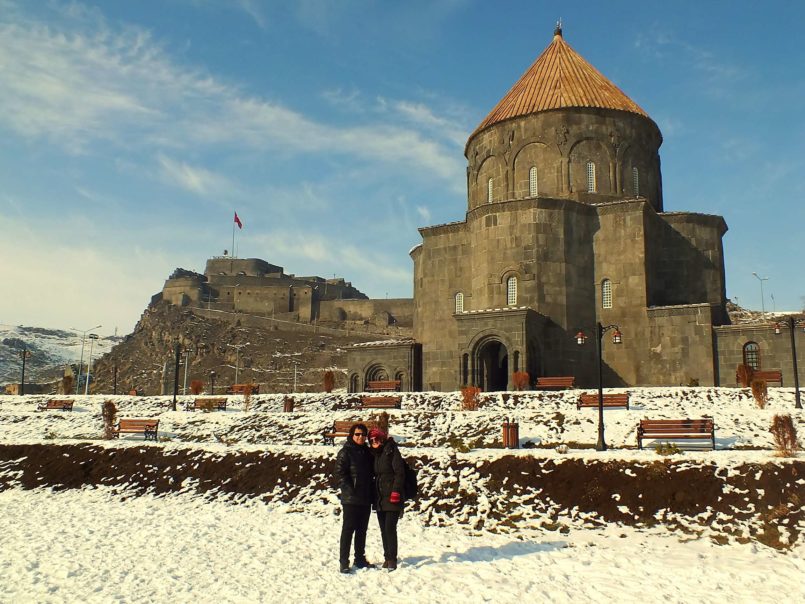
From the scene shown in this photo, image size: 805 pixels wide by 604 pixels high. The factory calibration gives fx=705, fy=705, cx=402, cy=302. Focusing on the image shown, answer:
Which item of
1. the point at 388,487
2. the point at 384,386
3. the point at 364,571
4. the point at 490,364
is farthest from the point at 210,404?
the point at 388,487

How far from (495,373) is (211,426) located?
43.5 feet

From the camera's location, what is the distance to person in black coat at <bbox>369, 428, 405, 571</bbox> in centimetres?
920

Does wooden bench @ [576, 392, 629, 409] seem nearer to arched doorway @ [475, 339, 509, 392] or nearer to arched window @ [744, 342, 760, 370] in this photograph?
arched doorway @ [475, 339, 509, 392]

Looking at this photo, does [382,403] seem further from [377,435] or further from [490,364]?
[377,435]

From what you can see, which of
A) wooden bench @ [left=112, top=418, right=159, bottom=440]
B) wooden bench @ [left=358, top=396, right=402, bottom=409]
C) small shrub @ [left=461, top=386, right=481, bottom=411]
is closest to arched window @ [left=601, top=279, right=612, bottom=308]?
small shrub @ [left=461, top=386, right=481, bottom=411]

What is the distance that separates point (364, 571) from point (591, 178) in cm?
2827

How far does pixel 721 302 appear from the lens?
33.3 meters

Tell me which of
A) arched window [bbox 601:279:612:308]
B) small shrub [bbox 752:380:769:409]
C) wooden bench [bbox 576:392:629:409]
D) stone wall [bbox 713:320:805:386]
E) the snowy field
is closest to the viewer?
the snowy field

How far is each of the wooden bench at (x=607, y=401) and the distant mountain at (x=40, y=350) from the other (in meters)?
94.8

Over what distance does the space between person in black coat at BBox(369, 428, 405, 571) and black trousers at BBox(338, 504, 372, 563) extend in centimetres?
21

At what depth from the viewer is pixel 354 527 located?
30.7 ft

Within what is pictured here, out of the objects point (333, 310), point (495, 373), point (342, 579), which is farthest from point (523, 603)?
point (333, 310)

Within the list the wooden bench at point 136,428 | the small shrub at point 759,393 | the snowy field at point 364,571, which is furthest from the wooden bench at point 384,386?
the snowy field at point 364,571

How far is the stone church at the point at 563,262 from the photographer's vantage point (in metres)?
30.5
